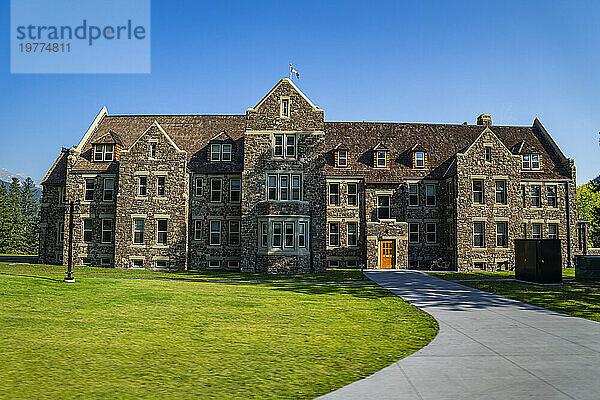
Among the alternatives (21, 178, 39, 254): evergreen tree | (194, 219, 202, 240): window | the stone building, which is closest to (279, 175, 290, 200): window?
the stone building

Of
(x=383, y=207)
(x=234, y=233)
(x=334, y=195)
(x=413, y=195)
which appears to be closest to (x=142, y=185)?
(x=234, y=233)

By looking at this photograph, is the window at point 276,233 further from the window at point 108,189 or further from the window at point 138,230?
the window at point 108,189

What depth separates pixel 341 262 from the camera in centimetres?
4019

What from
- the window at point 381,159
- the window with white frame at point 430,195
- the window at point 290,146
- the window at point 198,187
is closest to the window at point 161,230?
the window at point 198,187

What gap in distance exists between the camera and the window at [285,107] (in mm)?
36344

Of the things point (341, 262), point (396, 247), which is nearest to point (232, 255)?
point (341, 262)

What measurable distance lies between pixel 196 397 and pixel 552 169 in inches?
1700

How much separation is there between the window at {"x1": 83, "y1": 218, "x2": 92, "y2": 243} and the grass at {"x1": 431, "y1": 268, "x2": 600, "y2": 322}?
96.7 feet

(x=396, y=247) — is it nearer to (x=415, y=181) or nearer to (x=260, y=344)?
(x=415, y=181)

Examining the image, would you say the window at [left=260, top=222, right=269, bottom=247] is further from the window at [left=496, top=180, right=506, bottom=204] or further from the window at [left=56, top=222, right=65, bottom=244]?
the window at [left=496, top=180, right=506, bottom=204]

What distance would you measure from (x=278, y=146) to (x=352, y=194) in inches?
329

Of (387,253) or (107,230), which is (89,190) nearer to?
(107,230)

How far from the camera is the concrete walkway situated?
7410 mm

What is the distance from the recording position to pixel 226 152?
39.5 m
